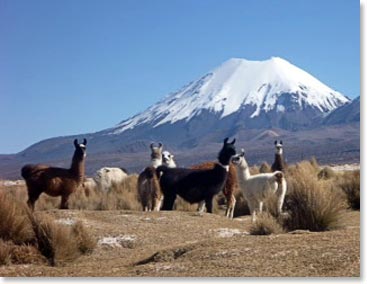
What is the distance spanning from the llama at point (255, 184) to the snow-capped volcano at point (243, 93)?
1.26 meters

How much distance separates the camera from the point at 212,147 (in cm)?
1534

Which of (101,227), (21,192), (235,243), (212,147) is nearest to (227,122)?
(212,147)

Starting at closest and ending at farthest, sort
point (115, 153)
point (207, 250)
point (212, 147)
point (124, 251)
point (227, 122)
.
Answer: point (207, 250) → point (124, 251) → point (212, 147) → point (115, 153) → point (227, 122)

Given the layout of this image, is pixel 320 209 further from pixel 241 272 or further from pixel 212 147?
pixel 212 147

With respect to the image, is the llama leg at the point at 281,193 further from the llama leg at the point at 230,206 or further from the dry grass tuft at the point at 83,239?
the dry grass tuft at the point at 83,239

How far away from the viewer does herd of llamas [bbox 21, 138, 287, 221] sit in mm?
10617

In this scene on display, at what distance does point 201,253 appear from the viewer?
6.57 meters

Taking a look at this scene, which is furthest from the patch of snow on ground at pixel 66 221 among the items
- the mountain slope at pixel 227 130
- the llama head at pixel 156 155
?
the llama head at pixel 156 155

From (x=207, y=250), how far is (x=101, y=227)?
2552 millimetres

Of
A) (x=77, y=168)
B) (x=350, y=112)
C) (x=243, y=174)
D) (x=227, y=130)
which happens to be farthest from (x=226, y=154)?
(x=227, y=130)

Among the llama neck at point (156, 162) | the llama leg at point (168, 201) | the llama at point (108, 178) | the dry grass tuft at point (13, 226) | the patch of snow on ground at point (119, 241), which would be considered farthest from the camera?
the llama at point (108, 178)

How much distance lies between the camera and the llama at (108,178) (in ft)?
48.7

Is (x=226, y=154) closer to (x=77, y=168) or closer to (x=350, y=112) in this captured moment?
(x=350, y=112)

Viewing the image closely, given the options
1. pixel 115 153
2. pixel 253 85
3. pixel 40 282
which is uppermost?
pixel 253 85
